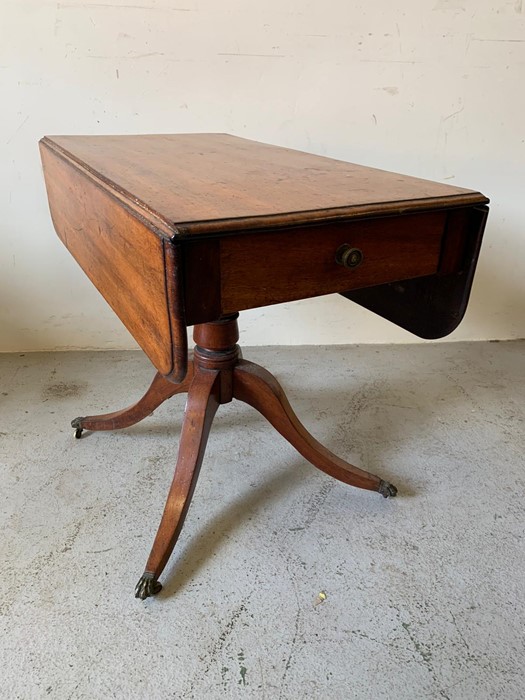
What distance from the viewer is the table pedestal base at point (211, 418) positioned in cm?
106

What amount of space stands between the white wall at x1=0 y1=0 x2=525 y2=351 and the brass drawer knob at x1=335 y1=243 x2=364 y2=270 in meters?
1.06

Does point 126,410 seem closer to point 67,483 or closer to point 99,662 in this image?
point 67,483

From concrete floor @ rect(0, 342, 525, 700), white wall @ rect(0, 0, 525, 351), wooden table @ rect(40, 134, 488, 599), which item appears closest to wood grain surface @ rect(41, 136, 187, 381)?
wooden table @ rect(40, 134, 488, 599)

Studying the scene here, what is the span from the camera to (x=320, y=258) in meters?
0.77

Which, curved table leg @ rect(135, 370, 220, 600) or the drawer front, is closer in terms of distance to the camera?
the drawer front

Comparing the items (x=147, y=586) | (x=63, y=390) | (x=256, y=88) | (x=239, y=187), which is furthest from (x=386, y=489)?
(x=256, y=88)

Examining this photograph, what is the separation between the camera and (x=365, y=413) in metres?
1.60

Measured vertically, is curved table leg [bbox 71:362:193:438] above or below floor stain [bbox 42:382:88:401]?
above

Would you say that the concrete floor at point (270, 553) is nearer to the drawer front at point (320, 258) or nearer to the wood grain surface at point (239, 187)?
the drawer front at point (320, 258)

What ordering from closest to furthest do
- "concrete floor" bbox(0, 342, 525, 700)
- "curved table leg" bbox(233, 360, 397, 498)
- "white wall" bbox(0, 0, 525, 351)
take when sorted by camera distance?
"concrete floor" bbox(0, 342, 525, 700)
"curved table leg" bbox(233, 360, 397, 498)
"white wall" bbox(0, 0, 525, 351)

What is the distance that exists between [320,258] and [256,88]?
1084 mm

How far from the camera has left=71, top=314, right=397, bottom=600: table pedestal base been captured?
106 cm

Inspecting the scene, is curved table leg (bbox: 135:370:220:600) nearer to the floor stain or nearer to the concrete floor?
the concrete floor

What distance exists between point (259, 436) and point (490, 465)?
596mm
